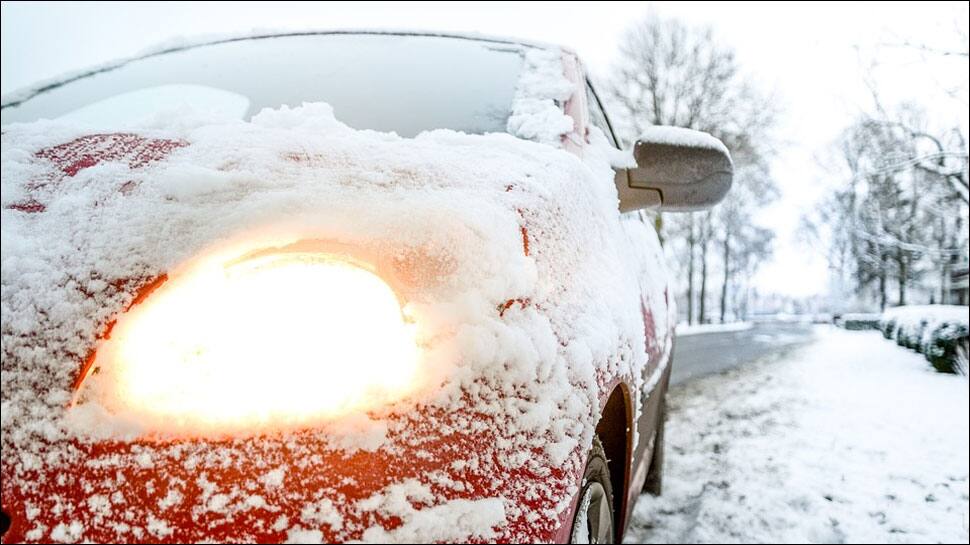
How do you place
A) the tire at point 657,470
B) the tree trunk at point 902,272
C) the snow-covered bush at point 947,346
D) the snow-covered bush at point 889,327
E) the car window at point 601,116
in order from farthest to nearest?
the tree trunk at point 902,272 → the snow-covered bush at point 889,327 → the snow-covered bush at point 947,346 → the tire at point 657,470 → the car window at point 601,116

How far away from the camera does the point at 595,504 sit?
133 cm

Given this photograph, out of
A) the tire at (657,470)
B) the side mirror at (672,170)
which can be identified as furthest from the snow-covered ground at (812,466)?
the side mirror at (672,170)

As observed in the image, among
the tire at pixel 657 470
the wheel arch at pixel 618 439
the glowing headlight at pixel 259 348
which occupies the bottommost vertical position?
the tire at pixel 657 470

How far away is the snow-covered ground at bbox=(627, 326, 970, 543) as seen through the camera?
2.92 meters

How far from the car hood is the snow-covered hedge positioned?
9.46 m

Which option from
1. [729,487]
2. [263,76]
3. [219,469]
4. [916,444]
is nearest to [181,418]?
[219,469]

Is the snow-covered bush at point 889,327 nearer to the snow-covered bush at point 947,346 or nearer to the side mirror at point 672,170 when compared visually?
the snow-covered bush at point 947,346

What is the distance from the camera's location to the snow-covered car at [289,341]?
71 cm

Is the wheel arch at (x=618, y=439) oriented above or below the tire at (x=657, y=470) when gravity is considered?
above

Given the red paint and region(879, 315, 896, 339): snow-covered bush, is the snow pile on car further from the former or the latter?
region(879, 315, 896, 339): snow-covered bush

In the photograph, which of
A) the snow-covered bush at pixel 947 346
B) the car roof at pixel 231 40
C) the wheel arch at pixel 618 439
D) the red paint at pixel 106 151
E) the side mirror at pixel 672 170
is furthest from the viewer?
the snow-covered bush at pixel 947 346

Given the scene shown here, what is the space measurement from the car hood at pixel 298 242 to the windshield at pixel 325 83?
678 millimetres

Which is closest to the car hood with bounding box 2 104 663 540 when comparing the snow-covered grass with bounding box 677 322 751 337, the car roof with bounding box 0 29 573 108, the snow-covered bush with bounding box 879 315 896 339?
the car roof with bounding box 0 29 573 108

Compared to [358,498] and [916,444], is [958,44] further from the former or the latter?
[358,498]
